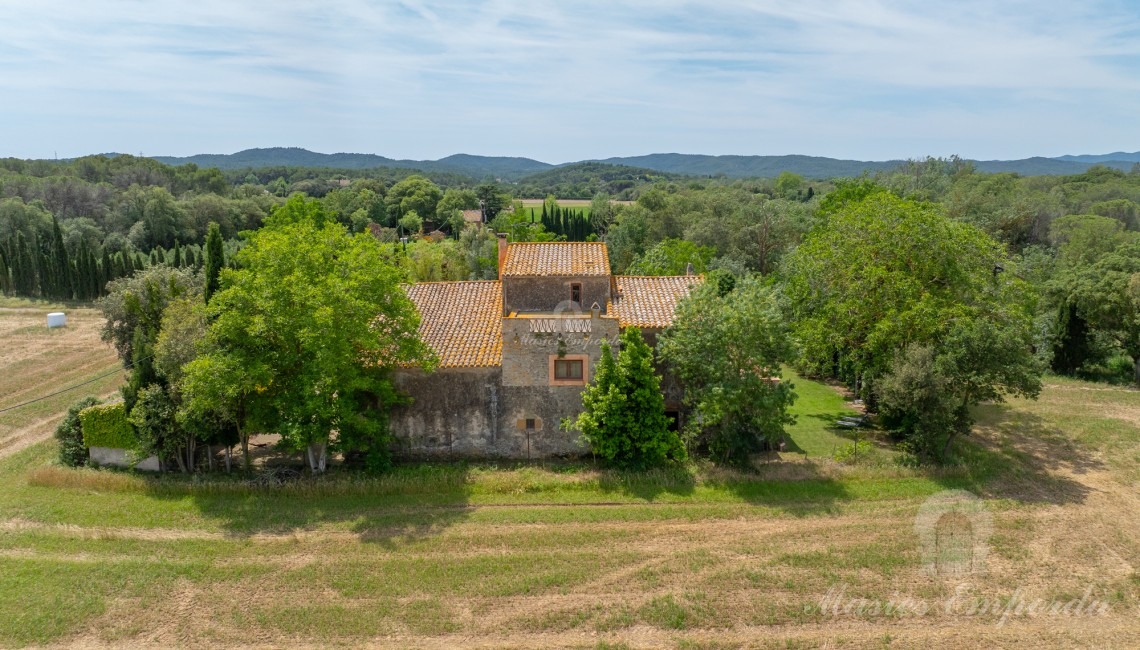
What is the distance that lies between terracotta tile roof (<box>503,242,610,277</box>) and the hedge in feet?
46.3

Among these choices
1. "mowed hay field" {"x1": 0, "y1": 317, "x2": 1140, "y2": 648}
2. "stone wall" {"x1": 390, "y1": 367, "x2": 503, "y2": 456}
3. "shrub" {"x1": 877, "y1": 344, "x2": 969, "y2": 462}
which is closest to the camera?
"mowed hay field" {"x1": 0, "y1": 317, "x2": 1140, "y2": 648}

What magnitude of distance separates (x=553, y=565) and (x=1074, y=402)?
93.6 feet

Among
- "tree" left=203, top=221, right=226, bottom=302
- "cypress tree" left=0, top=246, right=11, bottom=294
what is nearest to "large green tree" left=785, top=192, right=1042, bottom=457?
"tree" left=203, top=221, right=226, bottom=302

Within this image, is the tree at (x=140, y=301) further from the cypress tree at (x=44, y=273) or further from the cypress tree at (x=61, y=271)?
the cypress tree at (x=44, y=273)

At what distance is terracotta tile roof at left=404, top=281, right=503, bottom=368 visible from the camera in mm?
22906

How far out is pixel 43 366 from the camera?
124ft

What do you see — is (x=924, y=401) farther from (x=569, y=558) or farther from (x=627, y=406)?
(x=569, y=558)

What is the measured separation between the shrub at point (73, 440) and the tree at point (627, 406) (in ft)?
57.4

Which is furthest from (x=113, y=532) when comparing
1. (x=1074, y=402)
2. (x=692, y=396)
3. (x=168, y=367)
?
(x=1074, y=402)

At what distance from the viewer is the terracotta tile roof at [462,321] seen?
22906 millimetres

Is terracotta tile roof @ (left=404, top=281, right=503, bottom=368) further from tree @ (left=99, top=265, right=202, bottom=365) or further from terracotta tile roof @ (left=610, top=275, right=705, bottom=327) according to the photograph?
tree @ (left=99, top=265, right=202, bottom=365)

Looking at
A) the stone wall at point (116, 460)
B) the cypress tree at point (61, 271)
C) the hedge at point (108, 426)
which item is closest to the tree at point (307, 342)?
the stone wall at point (116, 460)

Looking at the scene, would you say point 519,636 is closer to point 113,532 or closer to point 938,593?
point 938,593

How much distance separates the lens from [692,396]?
22422mm
